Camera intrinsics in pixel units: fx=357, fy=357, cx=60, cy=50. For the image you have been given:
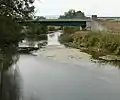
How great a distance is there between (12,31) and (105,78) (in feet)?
33.1

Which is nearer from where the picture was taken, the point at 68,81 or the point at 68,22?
the point at 68,81

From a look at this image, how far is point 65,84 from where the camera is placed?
67.8ft

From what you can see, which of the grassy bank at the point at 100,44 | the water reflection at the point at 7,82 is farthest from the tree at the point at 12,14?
the grassy bank at the point at 100,44

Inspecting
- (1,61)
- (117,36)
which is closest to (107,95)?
(1,61)

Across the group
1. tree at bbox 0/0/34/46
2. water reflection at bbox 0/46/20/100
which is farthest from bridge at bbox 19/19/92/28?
tree at bbox 0/0/34/46

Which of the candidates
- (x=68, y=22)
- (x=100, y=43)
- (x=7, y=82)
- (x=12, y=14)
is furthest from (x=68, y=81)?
(x=68, y=22)

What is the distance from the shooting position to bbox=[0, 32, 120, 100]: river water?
17967 millimetres

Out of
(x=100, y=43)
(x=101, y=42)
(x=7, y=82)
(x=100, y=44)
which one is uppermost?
(x=101, y=42)

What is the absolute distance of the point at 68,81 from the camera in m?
21.8

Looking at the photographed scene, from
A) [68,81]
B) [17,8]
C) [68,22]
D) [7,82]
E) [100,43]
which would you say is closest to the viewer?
[17,8]

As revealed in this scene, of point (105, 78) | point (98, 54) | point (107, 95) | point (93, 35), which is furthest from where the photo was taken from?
point (93, 35)

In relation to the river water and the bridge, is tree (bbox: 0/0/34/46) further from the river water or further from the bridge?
the bridge

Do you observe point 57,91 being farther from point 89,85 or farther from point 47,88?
point 89,85

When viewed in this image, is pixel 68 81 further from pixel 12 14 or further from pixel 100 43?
pixel 100 43
